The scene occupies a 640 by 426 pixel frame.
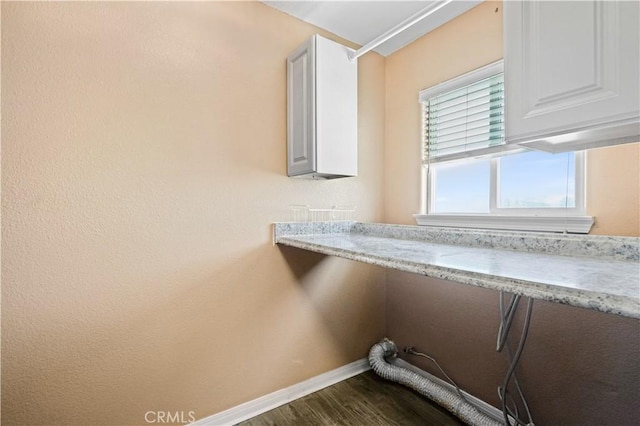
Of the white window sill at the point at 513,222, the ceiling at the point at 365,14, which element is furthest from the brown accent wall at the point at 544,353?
the ceiling at the point at 365,14

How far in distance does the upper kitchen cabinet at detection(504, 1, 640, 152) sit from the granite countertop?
0.41 meters

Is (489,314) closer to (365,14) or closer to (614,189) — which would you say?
(614,189)

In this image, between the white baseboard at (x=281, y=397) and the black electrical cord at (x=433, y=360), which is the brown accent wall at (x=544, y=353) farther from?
the white baseboard at (x=281, y=397)

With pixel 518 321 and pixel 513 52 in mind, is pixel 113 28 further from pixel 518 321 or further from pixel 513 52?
pixel 518 321

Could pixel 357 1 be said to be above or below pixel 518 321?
above

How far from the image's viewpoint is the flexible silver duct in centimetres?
152

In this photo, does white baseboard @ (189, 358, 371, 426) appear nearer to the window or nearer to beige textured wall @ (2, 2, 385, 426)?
beige textured wall @ (2, 2, 385, 426)

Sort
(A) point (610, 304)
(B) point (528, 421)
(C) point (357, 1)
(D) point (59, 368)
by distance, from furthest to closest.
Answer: (C) point (357, 1) → (B) point (528, 421) → (D) point (59, 368) → (A) point (610, 304)

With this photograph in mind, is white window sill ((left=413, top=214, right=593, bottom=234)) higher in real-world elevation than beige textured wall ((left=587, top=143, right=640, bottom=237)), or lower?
lower

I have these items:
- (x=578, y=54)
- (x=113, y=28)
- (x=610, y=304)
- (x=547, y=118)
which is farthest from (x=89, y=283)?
(x=578, y=54)

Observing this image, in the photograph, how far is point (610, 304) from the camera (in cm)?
58

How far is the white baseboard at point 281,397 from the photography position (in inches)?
62.2

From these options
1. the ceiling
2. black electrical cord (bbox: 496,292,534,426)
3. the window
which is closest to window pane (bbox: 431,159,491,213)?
the window

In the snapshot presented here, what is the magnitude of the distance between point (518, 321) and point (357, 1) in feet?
6.59
